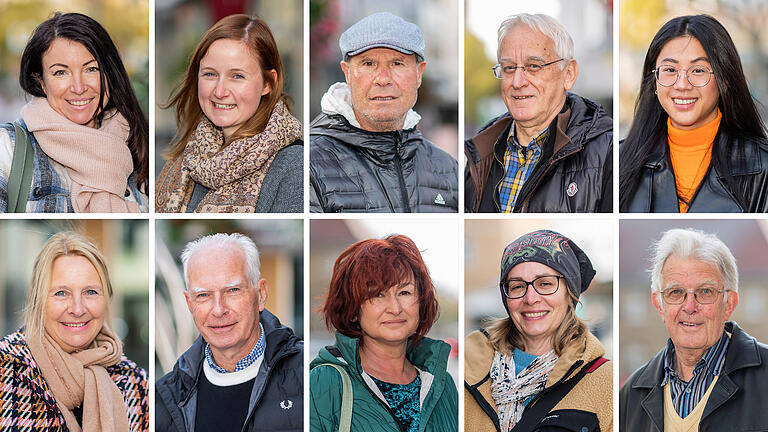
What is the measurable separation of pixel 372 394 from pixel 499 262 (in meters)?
0.84

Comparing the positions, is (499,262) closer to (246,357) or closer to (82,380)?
(246,357)

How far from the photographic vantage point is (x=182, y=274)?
161 inches

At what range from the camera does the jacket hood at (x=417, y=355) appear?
13.3ft

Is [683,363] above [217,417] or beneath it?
above

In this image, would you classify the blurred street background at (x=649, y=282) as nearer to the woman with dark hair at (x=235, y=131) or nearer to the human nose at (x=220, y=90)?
the woman with dark hair at (x=235, y=131)

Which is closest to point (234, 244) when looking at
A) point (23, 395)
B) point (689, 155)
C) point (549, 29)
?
point (23, 395)

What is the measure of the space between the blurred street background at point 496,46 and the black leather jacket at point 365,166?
0.26 m

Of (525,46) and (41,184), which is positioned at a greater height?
(525,46)

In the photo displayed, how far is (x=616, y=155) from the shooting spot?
4.04 m

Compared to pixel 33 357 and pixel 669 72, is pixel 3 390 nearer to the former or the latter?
pixel 33 357

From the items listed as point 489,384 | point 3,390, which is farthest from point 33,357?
point 489,384

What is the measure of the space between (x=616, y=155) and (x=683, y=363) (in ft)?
3.29

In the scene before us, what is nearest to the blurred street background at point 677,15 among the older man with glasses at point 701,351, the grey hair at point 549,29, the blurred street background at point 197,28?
the grey hair at point 549,29

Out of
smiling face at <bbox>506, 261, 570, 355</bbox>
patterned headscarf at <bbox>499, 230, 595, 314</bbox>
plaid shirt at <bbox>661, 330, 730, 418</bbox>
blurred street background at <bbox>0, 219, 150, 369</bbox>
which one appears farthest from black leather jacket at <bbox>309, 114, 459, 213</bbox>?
plaid shirt at <bbox>661, 330, 730, 418</bbox>
